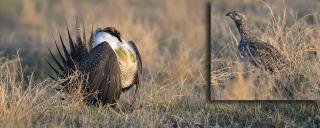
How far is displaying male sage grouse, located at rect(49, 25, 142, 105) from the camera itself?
20.5 feet

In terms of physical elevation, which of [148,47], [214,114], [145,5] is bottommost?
[214,114]

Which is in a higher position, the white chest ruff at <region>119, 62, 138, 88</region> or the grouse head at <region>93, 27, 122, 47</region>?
the grouse head at <region>93, 27, 122, 47</region>

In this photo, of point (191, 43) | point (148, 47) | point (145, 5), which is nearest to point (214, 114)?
point (148, 47)

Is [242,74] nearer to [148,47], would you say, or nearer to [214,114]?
[214,114]

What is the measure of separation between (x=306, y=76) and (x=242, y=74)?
48cm

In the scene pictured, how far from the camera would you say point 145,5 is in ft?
44.7

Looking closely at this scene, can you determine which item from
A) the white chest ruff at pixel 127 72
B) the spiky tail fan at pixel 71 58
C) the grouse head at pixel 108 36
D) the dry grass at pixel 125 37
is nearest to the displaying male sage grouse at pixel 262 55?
the dry grass at pixel 125 37

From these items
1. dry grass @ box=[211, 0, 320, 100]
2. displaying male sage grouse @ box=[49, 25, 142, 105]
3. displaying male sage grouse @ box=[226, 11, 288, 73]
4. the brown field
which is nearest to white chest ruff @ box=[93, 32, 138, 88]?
displaying male sage grouse @ box=[49, 25, 142, 105]

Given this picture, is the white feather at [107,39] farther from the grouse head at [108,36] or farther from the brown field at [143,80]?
the brown field at [143,80]

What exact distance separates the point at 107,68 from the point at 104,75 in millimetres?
57

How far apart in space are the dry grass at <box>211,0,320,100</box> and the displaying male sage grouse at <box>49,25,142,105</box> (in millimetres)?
655

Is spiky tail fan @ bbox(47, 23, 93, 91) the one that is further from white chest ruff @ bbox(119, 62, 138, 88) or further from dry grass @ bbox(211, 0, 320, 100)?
dry grass @ bbox(211, 0, 320, 100)

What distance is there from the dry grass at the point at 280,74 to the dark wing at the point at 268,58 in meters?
0.05

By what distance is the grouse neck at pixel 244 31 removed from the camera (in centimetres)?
662
